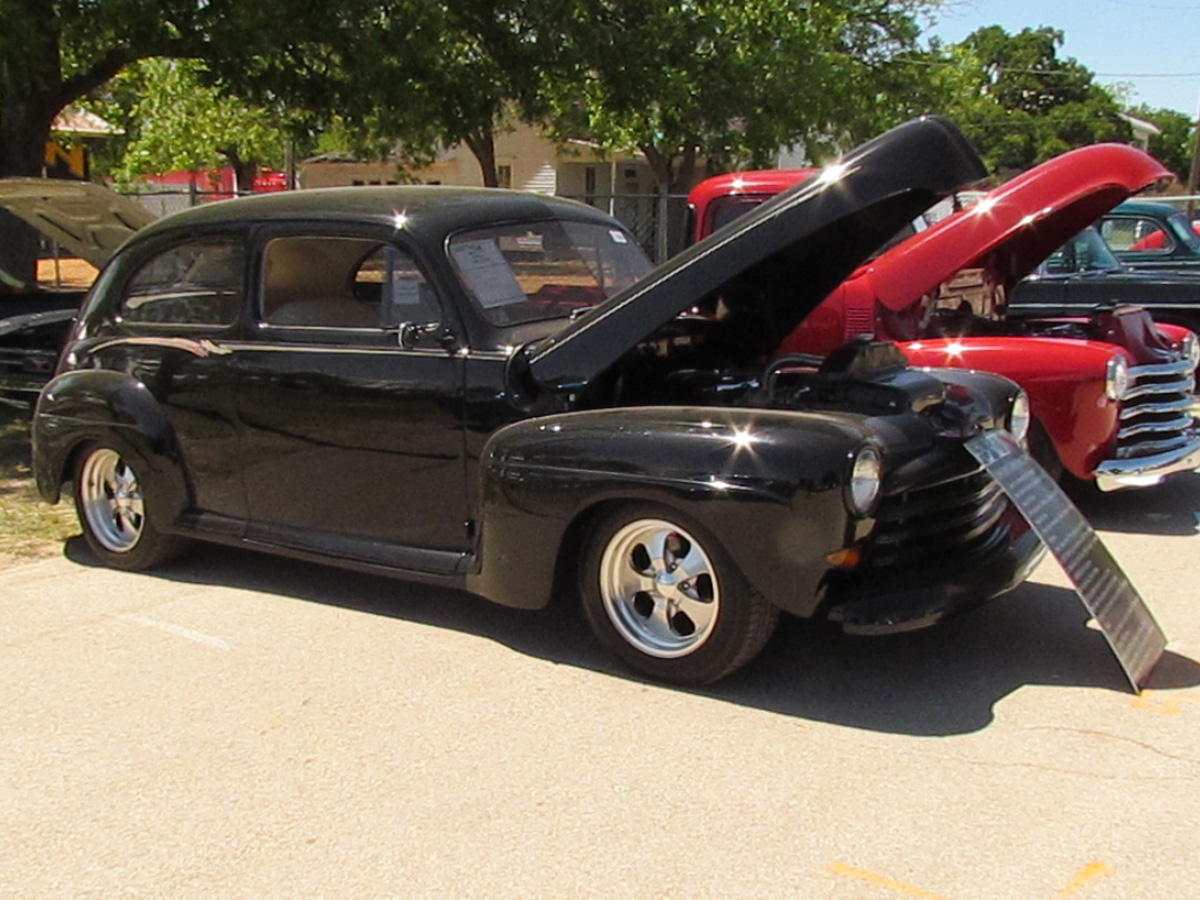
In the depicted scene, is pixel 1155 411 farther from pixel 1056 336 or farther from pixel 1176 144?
pixel 1176 144

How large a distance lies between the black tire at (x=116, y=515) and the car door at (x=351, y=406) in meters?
0.70

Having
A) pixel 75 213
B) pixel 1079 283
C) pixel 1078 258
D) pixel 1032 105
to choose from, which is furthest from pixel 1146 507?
pixel 1032 105

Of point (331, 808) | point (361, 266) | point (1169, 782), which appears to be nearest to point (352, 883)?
point (331, 808)

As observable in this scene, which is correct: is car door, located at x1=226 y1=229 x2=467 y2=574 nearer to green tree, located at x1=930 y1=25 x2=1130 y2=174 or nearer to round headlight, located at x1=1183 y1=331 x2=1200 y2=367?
round headlight, located at x1=1183 y1=331 x2=1200 y2=367

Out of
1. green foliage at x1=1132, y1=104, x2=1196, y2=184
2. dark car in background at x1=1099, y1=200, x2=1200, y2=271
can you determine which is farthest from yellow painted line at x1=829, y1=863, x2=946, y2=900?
green foliage at x1=1132, y1=104, x2=1196, y2=184

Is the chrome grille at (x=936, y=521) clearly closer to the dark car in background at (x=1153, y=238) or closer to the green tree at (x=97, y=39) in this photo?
the dark car in background at (x=1153, y=238)

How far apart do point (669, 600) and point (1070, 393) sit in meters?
3.20

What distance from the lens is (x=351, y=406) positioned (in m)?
5.03

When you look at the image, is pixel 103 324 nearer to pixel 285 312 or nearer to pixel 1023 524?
pixel 285 312

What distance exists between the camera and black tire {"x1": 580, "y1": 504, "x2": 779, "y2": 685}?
4137mm

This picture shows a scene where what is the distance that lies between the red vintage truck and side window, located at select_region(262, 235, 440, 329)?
2.11 metres

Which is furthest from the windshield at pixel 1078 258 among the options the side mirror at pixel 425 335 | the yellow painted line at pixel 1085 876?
A: the yellow painted line at pixel 1085 876

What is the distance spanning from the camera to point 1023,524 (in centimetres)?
486

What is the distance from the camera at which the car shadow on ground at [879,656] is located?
418 centimetres
